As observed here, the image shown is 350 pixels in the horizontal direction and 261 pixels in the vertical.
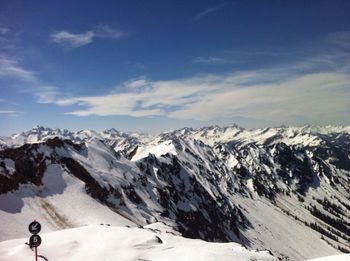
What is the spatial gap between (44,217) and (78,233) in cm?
5546

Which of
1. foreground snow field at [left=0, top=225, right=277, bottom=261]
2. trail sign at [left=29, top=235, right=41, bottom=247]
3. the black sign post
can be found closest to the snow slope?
→ foreground snow field at [left=0, top=225, right=277, bottom=261]

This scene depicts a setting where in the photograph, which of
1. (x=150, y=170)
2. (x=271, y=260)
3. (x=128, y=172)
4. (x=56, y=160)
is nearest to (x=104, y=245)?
(x=271, y=260)

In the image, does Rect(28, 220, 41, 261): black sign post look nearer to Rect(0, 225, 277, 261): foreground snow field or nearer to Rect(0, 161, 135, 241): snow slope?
Rect(0, 225, 277, 261): foreground snow field

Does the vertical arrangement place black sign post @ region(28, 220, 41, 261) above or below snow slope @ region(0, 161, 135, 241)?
above

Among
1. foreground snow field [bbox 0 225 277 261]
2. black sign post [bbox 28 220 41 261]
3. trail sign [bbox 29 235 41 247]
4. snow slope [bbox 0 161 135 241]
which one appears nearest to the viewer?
black sign post [bbox 28 220 41 261]

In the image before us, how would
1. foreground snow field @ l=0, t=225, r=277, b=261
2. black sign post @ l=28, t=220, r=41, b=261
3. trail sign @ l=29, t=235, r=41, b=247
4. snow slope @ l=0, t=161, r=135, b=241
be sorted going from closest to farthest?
black sign post @ l=28, t=220, r=41, b=261 → trail sign @ l=29, t=235, r=41, b=247 → foreground snow field @ l=0, t=225, r=277, b=261 → snow slope @ l=0, t=161, r=135, b=241

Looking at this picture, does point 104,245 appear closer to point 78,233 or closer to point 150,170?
point 78,233

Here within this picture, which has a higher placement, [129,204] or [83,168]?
[83,168]

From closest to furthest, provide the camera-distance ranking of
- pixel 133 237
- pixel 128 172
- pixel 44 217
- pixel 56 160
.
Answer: pixel 133 237 < pixel 44 217 < pixel 56 160 < pixel 128 172

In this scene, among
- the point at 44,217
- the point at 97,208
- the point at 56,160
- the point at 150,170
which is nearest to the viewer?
the point at 44,217

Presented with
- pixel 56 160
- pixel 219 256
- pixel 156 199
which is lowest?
pixel 156 199

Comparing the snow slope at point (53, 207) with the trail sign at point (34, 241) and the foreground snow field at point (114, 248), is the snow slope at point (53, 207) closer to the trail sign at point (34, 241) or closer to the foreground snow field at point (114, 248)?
the foreground snow field at point (114, 248)

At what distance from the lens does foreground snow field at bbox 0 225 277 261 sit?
4453 cm

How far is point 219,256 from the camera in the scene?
4859 centimetres
